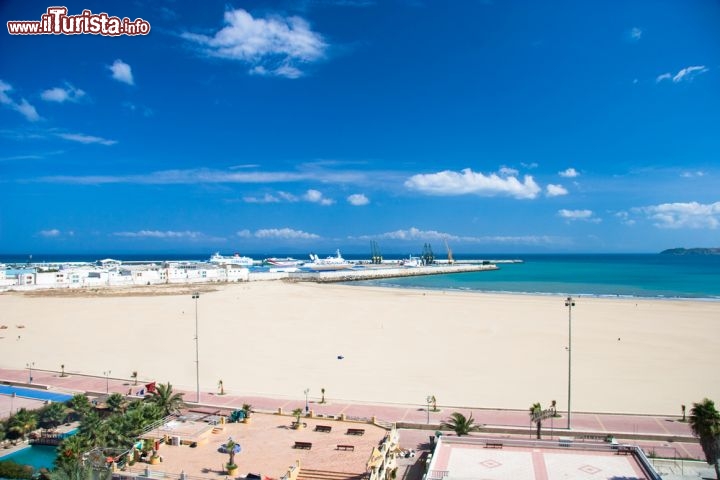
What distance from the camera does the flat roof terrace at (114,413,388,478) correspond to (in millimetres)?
14414

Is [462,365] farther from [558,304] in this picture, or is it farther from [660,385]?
[558,304]

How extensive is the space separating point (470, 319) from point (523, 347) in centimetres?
1319

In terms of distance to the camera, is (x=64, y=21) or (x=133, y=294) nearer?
(x=64, y=21)

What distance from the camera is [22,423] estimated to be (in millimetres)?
20016

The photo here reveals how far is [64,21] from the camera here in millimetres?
25984

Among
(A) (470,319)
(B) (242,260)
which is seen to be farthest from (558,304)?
(B) (242,260)

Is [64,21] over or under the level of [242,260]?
over

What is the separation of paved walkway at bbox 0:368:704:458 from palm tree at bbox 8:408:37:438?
9.52ft

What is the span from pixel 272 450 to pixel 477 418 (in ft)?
32.7

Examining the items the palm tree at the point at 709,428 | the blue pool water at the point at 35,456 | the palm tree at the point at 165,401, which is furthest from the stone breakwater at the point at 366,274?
the palm tree at the point at 709,428

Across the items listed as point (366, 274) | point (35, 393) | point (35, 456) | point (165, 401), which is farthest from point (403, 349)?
point (366, 274)

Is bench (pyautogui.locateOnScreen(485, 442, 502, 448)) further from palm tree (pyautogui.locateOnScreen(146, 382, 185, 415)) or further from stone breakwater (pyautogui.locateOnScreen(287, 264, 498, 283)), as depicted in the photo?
stone breakwater (pyautogui.locateOnScreen(287, 264, 498, 283))

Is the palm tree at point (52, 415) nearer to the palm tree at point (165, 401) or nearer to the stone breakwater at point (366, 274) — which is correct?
the palm tree at point (165, 401)

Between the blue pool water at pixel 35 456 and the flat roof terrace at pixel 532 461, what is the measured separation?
13.5m
